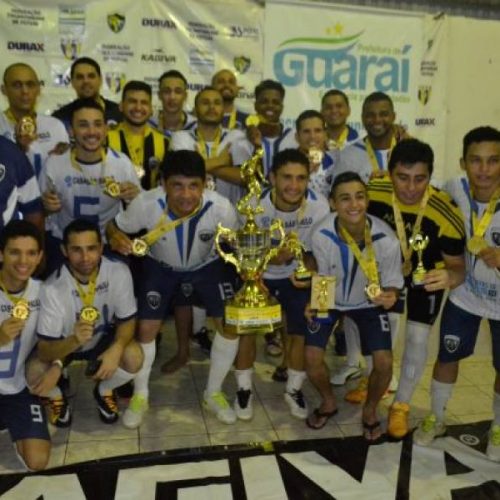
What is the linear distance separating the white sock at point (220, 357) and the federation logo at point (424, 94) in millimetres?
4649

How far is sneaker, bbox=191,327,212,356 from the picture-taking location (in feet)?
14.7

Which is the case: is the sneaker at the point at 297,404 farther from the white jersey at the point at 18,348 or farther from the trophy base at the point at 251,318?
the white jersey at the point at 18,348

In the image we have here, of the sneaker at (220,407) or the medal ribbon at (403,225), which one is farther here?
the sneaker at (220,407)

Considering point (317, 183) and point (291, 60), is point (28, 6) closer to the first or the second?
→ point (291, 60)

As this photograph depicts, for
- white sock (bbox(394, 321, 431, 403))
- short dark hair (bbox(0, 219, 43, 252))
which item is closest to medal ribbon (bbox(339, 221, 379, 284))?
white sock (bbox(394, 321, 431, 403))

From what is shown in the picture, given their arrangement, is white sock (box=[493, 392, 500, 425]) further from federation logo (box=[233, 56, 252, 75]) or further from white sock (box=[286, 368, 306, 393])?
federation logo (box=[233, 56, 252, 75])

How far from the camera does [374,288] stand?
9.53 ft

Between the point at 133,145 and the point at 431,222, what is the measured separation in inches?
76.9

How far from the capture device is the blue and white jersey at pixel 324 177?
4.09 meters

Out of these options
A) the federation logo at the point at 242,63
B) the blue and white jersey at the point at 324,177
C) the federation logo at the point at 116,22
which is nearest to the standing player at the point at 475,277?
the blue and white jersey at the point at 324,177

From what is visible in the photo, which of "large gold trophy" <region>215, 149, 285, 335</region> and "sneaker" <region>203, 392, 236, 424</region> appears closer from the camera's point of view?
"large gold trophy" <region>215, 149, 285, 335</region>

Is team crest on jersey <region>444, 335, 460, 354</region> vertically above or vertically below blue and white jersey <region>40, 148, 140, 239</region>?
below

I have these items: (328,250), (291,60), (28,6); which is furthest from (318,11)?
(328,250)

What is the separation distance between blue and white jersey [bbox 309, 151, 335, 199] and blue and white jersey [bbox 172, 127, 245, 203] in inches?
21.4
